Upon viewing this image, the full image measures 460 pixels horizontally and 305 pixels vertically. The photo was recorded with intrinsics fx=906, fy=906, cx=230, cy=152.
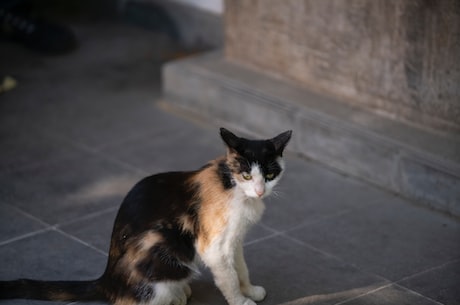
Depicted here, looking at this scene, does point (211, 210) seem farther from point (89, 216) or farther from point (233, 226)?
point (89, 216)

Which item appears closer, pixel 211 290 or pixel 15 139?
pixel 211 290

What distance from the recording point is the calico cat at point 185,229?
15.3ft

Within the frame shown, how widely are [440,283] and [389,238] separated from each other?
630 mm

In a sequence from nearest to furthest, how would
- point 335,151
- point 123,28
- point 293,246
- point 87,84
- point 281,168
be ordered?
point 281,168
point 293,246
point 335,151
point 87,84
point 123,28

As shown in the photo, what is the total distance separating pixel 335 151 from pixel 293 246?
4.22 ft

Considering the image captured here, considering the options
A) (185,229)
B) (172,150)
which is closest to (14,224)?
(172,150)

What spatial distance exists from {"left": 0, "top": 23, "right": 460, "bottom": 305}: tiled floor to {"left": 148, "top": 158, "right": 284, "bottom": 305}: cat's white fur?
1.19 ft

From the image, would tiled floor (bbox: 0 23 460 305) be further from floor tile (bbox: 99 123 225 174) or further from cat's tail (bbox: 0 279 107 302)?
cat's tail (bbox: 0 279 107 302)

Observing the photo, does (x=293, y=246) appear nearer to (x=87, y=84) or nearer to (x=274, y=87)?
(x=274, y=87)

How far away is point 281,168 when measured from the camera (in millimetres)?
4695

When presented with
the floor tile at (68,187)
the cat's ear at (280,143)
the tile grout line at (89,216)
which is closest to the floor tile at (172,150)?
the floor tile at (68,187)

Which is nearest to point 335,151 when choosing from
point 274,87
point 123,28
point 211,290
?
point 274,87

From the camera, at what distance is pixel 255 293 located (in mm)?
5098

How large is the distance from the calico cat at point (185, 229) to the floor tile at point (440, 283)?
3.56ft
